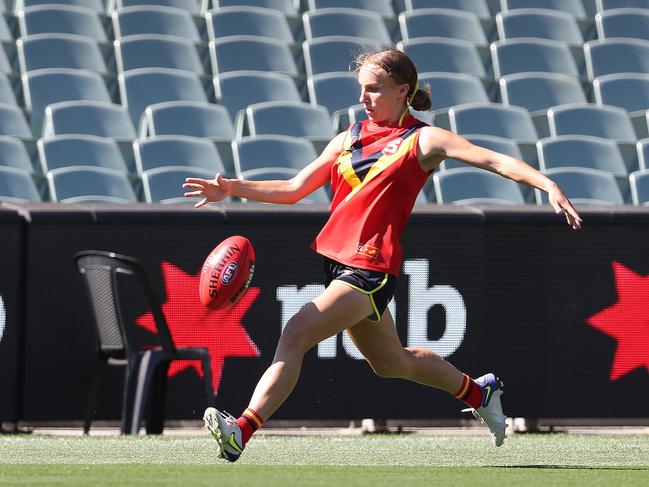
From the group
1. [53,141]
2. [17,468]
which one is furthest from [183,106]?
[17,468]

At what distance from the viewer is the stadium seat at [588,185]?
33.4ft

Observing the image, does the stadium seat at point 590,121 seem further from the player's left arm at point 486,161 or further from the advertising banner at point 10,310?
the player's left arm at point 486,161

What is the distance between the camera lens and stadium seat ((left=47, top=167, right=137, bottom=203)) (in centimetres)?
951

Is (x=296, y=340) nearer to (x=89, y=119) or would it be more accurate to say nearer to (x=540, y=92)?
(x=89, y=119)

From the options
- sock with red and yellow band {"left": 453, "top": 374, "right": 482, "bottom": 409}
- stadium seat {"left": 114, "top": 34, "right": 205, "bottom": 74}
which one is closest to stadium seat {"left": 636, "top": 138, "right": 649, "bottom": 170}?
stadium seat {"left": 114, "top": 34, "right": 205, "bottom": 74}

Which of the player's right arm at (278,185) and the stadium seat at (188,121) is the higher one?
the player's right arm at (278,185)

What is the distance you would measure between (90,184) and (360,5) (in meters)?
4.06

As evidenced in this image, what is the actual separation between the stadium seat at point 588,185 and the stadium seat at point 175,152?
2.71 m

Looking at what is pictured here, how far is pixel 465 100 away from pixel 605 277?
4.57m

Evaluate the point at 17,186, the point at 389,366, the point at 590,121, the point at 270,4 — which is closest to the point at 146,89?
the point at 17,186

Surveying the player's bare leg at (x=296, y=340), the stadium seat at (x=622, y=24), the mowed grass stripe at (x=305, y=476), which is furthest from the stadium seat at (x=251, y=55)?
the mowed grass stripe at (x=305, y=476)

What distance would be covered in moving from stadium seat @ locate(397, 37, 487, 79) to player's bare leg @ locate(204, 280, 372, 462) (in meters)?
7.37

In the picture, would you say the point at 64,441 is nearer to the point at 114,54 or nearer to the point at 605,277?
the point at 605,277

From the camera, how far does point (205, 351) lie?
6777 millimetres
